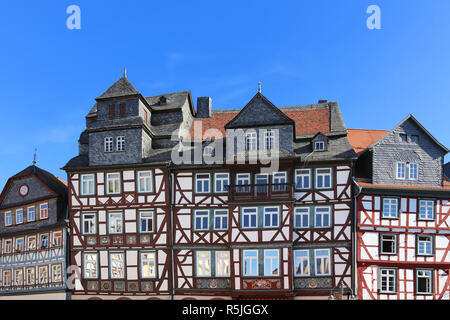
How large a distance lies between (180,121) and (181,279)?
9.79m

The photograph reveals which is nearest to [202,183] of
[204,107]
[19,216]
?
[204,107]

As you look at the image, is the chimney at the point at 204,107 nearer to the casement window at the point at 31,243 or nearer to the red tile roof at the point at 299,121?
the red tile roof at the point at 299,121

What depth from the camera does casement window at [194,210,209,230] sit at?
34.7 meters

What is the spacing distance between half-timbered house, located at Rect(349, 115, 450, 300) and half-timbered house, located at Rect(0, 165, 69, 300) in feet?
58.6

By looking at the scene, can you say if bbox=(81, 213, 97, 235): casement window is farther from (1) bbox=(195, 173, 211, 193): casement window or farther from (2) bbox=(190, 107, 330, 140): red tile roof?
(2) bbox=(190, 107, 330, 140): red tile roof

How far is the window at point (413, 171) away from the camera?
34281mm

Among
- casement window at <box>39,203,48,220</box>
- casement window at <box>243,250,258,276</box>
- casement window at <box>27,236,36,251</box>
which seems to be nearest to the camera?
casement window at <box>243,250,258,276</box>

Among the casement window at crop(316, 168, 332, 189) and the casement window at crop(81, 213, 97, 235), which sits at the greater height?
the casement window at crop(316, 168, 332, 189)

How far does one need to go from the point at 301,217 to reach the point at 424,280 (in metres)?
7.53

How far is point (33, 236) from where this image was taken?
129 ft

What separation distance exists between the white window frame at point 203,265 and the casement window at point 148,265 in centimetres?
250

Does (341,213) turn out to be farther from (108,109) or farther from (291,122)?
(108,109)

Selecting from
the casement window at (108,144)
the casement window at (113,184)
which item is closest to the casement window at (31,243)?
the casement window at (113,184)

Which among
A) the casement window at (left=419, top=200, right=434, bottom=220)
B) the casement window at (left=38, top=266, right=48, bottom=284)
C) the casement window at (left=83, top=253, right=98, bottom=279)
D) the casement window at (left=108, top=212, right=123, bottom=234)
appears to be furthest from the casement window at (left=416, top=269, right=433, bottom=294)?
the casement window at (left=38, top=266, right=48, bottom=284)
